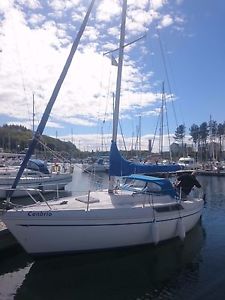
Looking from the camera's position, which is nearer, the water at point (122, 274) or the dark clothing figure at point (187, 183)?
the water at point (122, 274)

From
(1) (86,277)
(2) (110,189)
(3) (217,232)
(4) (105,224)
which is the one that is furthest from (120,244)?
(3) (217,232)

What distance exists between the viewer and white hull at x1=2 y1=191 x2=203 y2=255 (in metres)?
12.6

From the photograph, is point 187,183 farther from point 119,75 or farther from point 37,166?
point 37,166

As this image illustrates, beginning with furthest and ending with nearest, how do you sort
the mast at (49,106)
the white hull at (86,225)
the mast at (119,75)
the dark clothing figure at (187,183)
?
the dark clothing figure at (187,183) → the mast at (119,75) → the mast at (49,106) → the white hull at (86,225)

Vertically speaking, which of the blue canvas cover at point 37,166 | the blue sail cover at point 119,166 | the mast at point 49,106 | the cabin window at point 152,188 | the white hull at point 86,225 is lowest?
the white hull at point 86,225

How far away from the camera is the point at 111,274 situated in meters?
12.5

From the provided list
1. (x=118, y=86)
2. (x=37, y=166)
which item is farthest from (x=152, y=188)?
(x=37, y=166)

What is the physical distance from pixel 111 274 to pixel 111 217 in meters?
1.96

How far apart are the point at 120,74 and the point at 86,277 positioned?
8928 millimetres

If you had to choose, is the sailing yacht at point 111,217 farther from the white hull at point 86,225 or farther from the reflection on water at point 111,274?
the reflection on water at point 111,274

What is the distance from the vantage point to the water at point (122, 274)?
1105cm

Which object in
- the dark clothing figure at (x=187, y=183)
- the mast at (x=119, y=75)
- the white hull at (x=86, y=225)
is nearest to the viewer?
the white hull at (x=86, y=225)

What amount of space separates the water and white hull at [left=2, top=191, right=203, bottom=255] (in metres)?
0.52

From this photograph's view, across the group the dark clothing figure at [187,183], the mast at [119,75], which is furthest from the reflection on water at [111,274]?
the mast at [119,75]
